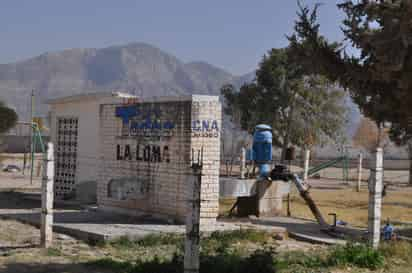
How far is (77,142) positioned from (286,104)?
82.0 feet

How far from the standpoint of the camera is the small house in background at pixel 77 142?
58.8 ft

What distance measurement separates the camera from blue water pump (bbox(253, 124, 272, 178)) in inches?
682

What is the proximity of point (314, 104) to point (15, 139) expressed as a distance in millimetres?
40258

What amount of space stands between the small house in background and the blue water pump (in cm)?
380

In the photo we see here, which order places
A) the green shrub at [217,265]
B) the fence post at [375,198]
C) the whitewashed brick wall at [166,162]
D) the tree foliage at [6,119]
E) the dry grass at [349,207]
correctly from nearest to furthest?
the green shrub at [217,265], the fence post at [375,198], the whitewashed brick wall at [166,162], the dry grass at [349,207], the tree foliage at [6,119]

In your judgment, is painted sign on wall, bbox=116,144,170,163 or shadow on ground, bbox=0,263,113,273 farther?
painted sign on wall, bbox=116,144,170,163

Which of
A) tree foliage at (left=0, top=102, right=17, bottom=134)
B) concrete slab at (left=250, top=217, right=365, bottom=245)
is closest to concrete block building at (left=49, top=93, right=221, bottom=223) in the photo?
concrete slab at (left=250, top=217, right=365, bottom=245)

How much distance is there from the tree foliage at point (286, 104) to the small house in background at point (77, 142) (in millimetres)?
22881

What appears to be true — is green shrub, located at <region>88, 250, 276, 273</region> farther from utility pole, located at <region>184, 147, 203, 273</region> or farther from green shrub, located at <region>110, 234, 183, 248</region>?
green shrub, located at <region>110, 234, 183, 248</region>

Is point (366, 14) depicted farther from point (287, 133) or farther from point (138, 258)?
point (287, 133)

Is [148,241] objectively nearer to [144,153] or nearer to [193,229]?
[144,153]

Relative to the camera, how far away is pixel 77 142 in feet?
61.0

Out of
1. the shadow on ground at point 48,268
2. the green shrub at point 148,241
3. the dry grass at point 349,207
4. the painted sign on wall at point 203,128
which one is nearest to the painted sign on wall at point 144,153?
the painted sign on wall at point 203,128

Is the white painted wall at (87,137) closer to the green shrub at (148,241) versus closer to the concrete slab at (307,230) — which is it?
the concrete slab at (307,230)
